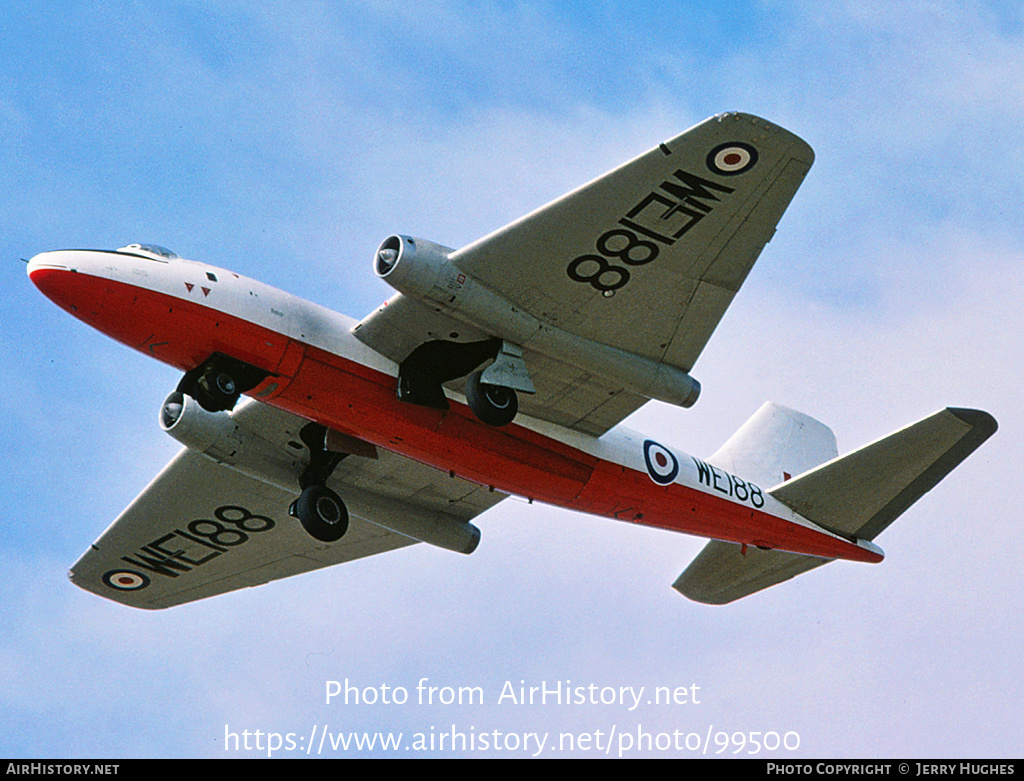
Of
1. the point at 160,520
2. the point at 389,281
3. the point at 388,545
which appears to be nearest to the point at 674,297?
the point at 389,281

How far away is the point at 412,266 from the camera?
1631 centimetres

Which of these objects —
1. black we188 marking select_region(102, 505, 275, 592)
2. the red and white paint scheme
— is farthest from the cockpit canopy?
black we188 marking select_region(102, 505, 275, 592)

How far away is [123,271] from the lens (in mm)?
16594

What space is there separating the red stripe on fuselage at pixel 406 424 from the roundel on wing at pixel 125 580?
24.8 ft

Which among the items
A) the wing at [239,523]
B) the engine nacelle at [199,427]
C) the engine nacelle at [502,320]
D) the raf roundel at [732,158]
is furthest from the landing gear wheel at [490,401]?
the engine nacelle at [199,427]

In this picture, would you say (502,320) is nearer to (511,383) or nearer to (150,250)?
(511,383)

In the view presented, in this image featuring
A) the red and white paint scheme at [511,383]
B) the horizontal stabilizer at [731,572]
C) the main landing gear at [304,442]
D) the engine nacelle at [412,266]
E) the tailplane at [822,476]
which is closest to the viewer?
the engine nacelle at [412,266]

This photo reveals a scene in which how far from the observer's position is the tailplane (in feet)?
65.7

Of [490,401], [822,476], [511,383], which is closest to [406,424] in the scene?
[490,401]

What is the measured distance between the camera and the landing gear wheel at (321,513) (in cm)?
1970

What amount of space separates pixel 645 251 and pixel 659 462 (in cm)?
469

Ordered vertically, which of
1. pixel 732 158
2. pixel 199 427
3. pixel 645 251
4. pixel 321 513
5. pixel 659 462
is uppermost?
pixel 732 158

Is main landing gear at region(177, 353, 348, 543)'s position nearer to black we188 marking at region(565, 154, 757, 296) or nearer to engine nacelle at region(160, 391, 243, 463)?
engine nacelle at region(160, 391, 243, 463)

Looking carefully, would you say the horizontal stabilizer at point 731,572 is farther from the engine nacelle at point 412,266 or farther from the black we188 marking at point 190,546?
the engine nacelle at point 412,266
